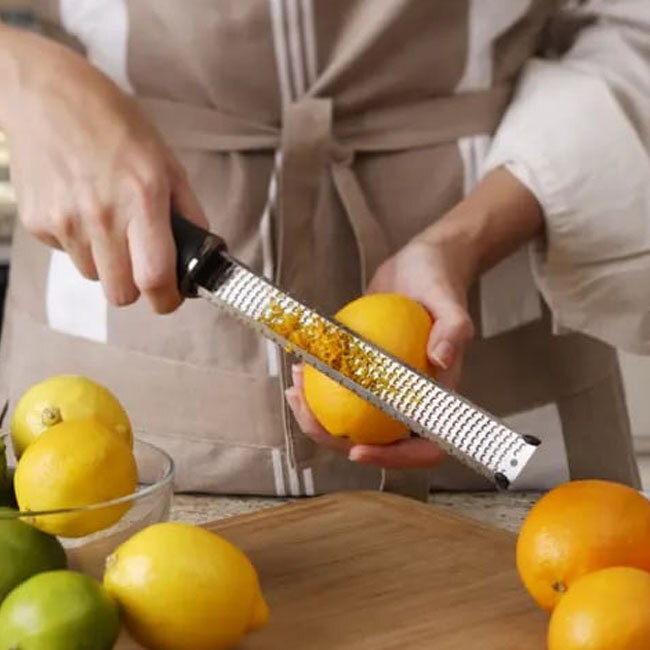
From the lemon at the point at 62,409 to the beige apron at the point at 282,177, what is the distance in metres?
0.24

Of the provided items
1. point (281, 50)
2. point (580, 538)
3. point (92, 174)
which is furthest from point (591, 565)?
point (281, 50)

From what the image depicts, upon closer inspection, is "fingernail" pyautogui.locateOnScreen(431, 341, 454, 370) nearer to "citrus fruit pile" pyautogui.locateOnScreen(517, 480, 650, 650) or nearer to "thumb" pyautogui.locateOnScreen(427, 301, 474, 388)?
"thumb" pyautogui.locateOnScreen(427, 301, 474, 388)

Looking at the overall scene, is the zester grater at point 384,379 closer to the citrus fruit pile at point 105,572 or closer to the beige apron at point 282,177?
the citrus fruit pile at point 105,572

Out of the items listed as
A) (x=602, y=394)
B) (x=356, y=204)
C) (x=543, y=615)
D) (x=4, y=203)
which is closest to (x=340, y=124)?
(x=356, y=204)

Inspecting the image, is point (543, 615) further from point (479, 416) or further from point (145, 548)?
point (145, 548)

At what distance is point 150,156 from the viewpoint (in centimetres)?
89

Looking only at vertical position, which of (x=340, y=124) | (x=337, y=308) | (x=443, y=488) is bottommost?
(x=443, y=488)

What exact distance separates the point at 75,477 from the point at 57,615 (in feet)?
0.35

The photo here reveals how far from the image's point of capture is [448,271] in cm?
101

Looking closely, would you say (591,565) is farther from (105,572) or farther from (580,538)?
(105,572)

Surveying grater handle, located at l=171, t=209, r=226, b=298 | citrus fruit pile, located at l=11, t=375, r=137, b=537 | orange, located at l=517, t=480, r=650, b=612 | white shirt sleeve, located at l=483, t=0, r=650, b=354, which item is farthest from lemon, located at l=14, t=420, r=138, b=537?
white shirt sleeve, located at l=483, t=0, r=650, b=354

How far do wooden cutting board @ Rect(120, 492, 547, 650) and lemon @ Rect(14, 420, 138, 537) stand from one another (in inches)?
4.3

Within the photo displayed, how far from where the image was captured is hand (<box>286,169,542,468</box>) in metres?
0.93

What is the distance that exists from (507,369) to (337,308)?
14cm
